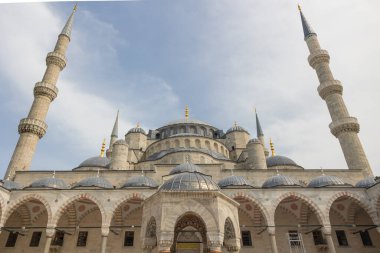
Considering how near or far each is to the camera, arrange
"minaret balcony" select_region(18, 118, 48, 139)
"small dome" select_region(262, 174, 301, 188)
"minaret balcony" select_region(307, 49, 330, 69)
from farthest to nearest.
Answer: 1. "minaret balcony" select_region(307, 49, 330, 69)
2. "minaret balcony" select_region(18, 118, 48, 139)
3. "small dome" select_region(262, 174, 301, 188)

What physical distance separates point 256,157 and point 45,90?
55.8 ft

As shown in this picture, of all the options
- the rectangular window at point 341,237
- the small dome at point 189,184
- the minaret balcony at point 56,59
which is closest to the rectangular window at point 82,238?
the small dome at point 189,184

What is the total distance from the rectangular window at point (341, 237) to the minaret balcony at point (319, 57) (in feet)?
46.3

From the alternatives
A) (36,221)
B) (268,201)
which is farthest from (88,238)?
(268,201)

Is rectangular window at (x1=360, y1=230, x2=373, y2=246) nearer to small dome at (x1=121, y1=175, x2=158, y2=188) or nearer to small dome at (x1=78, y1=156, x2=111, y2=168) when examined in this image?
small dome at (x1=121, y1=175, x2=158, y2=188)

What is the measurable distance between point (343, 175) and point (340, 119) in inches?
173

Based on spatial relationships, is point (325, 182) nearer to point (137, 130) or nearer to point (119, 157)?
point (119, 157)

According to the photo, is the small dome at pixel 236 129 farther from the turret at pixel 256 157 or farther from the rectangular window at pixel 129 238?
the rectangular window at pixel 129 238

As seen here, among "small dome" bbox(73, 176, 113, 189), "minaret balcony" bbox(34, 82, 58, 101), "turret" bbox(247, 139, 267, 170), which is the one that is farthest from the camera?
"minaret balcony" bbox(34, 82, 58, 101)

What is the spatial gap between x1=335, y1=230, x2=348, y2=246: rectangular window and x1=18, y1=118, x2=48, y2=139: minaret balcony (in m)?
20.7

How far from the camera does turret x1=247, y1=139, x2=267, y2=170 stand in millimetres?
20125

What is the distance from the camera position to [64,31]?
25547mm

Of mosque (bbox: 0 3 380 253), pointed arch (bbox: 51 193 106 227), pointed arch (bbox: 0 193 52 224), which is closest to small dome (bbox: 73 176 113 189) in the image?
mosque (bbox: 0 3 380 253)

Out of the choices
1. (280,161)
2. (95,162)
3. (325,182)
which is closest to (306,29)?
(280,161)
